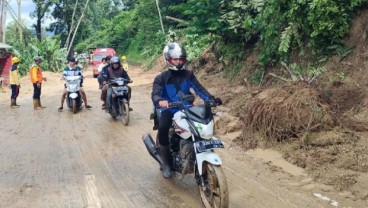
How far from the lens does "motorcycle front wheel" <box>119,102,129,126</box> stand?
10383 millimetres

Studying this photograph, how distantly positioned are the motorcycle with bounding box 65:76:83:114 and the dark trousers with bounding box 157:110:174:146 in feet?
24.6

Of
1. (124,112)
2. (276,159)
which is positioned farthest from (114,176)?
(124,112)

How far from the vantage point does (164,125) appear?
5516 mm

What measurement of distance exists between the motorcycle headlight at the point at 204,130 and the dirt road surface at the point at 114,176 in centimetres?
95

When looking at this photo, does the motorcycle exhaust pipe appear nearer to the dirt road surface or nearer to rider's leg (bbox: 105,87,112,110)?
the dirt road surface

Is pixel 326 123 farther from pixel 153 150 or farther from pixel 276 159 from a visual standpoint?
pixel 153 150

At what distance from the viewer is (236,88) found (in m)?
12.2

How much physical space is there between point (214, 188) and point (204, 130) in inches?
26.7

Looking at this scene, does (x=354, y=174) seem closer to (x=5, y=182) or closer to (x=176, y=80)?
(x=176, y=80)

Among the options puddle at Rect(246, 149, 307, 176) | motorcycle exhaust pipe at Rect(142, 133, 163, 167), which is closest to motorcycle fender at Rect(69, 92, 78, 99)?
motorcycle exhaust pipe at Rect(142, 133, 163, 167)

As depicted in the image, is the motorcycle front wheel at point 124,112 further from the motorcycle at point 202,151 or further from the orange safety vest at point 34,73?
the motorcycle at point 202,151

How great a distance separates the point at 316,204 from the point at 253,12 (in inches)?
333

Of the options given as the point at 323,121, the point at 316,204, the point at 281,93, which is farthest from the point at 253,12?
the point at 316,204

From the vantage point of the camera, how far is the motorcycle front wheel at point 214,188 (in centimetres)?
455
